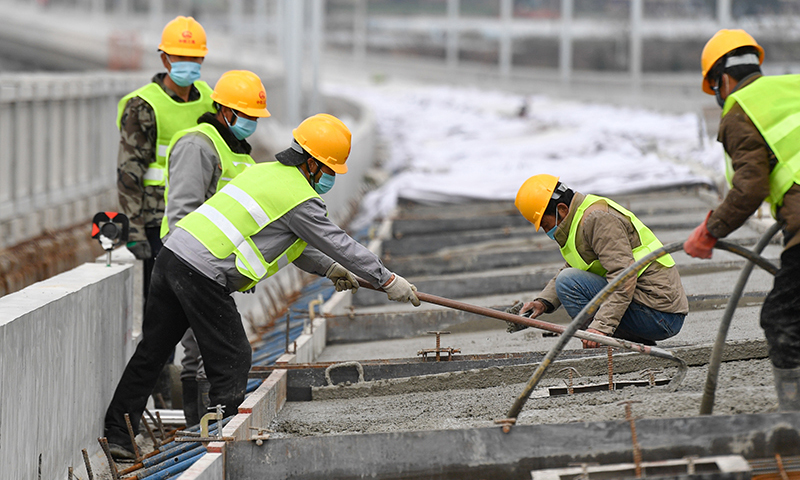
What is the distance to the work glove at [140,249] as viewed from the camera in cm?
562

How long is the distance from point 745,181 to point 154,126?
3.69m

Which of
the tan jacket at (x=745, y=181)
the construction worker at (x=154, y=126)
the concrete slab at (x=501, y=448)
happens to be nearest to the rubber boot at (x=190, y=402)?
the construction worker at (x=154, y=126)

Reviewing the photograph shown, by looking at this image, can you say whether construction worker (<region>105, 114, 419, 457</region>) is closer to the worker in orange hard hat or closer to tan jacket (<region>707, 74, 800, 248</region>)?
the worker in orange hard hat

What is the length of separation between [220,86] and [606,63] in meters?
26.4

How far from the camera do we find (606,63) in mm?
30016

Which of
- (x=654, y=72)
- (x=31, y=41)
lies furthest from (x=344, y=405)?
(x=31, y=41)

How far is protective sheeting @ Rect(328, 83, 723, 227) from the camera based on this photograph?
40.0 ft

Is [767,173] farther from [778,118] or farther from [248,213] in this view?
[248,213]

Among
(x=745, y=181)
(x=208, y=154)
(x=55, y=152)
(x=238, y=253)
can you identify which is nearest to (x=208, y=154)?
(x=208, y=154)

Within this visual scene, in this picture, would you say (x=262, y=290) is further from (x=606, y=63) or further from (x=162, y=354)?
(x=606, y=63)

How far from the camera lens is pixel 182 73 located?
230 inches

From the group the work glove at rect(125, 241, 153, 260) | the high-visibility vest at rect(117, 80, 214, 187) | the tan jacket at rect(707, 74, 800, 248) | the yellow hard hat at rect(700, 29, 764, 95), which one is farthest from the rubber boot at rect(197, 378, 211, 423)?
the yellow hard hat at rect(700, 29, 764, 95)

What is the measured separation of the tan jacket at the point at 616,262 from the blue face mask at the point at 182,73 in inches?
102

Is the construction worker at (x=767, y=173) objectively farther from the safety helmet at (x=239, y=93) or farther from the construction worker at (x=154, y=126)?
the construction worker at (x=154, y=126)
